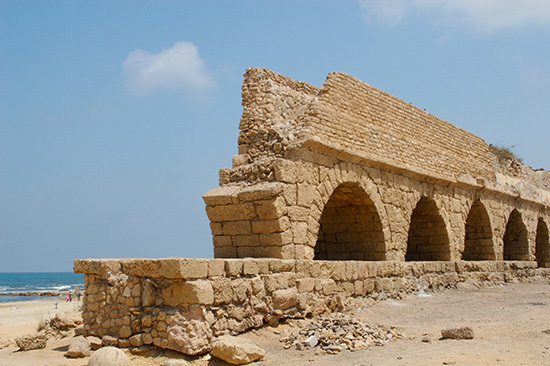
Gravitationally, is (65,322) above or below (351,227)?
below

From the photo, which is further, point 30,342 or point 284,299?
point 284,299

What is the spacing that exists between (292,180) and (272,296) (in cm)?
181

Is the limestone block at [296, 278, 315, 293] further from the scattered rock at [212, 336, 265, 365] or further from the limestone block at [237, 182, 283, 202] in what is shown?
the scattered rock at [212, 336, 265, 365]

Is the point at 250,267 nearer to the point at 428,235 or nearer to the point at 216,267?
the point at 216,267

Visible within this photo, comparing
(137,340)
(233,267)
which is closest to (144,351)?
(137,340)

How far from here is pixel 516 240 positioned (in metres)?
15.5

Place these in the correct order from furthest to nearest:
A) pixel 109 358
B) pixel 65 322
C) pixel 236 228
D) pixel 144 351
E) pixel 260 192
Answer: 1. pixel 236 228
2. pixel 260 192
3. pixel 65 322
4. pixel 144 351
5. pixel 109 358

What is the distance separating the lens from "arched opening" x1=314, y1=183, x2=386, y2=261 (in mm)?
9250

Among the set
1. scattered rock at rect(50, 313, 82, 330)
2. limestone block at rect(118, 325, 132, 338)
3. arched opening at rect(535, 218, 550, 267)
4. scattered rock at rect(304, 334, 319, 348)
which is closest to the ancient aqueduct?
limestone block at rect(118, 325, 132, 338)

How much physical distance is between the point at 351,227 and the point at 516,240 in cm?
831

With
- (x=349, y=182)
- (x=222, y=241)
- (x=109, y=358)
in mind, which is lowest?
(x=109, y=358)

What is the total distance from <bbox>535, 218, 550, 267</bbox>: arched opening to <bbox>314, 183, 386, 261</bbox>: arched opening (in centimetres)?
996

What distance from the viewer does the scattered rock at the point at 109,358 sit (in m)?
4.77

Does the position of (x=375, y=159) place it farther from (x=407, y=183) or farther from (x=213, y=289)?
(x=213, y=289)
